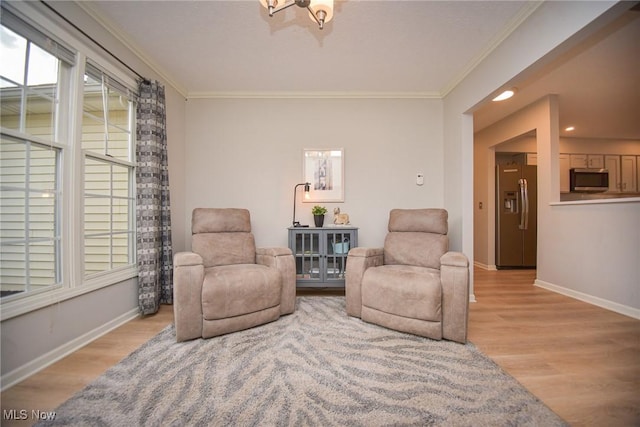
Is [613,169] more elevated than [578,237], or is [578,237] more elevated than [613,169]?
[613,169]

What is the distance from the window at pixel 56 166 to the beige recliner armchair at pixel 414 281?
2044mm

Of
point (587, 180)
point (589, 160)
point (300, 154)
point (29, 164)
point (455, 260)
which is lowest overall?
point (455, 260)

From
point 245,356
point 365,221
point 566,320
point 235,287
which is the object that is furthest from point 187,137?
point 566,320

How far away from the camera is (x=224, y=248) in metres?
2.45

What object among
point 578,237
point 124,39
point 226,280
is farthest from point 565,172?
point 124,39

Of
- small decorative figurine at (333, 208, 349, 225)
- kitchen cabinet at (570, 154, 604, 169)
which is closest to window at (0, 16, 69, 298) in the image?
small decorative figurine at (333, 208, 349, 225)

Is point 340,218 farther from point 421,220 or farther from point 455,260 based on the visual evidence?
point 455,260

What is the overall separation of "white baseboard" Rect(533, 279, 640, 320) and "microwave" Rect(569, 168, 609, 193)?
8.78 feet

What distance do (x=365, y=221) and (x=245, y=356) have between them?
6.84ft

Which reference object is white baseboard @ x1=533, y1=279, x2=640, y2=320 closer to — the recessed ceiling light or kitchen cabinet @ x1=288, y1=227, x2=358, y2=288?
the recessed ceiling light

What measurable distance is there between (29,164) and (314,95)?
2.62 metres

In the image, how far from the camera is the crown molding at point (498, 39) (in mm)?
1850

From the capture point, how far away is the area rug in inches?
45.6

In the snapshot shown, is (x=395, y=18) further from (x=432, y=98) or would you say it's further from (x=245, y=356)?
(x=245, y=356)
